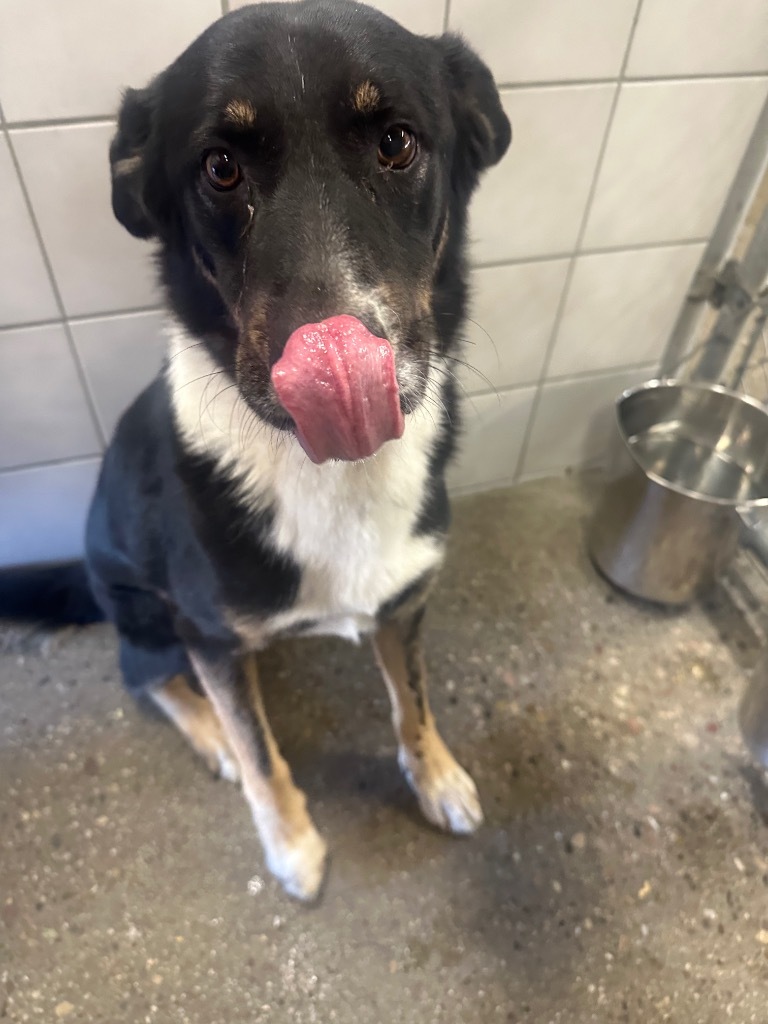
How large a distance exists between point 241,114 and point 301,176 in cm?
7

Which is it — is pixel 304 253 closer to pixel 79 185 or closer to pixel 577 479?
pixel 79 185

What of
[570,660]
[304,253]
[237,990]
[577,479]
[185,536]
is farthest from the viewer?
[577,479]

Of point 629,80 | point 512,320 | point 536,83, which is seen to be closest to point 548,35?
point 536,83

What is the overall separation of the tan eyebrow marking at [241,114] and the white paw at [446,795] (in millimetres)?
948

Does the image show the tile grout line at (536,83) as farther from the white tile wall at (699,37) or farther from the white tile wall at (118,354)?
the white tile wall at (118,354)

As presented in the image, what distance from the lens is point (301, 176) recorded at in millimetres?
684

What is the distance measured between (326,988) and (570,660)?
70 centimetres

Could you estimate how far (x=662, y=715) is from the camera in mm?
1355

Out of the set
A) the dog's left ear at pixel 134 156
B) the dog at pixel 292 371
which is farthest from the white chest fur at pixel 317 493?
the dog's left ear at pixel 134 156

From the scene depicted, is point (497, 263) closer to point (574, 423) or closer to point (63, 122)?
point (574, 423)

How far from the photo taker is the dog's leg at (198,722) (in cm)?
125

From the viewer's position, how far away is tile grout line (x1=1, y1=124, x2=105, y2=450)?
1005 millimetres

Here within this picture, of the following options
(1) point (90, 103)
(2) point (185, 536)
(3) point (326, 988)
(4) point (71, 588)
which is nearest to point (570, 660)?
(3) point (326, 988)

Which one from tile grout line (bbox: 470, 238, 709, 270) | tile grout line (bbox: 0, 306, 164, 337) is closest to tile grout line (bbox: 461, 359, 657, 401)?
tile grout line (bbox: 470, 238, 709, 270)
